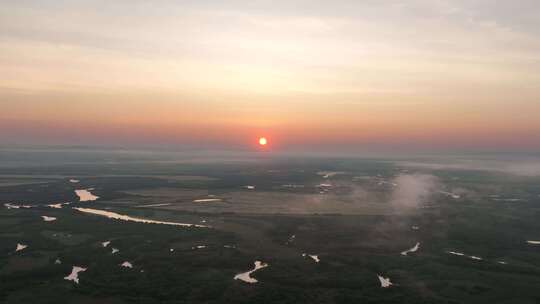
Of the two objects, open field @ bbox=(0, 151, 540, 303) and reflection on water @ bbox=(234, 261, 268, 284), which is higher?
open field @ bbox=(0, 151, 540, 303)

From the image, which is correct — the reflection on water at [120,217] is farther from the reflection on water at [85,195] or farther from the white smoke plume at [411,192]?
the white smoke plume at [411,192]

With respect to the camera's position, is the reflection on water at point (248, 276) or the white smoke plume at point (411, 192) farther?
the white smoke plume at point (411, 192)

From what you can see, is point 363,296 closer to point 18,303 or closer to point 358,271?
point 358,271

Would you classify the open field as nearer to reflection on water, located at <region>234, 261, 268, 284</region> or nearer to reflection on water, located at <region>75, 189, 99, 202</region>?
reflection on water, located at <region>234, 261, 268, 284</region>

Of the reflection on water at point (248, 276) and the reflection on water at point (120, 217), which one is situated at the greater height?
the reflection on water at point (248, 276)

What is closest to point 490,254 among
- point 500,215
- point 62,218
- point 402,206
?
point 500,215

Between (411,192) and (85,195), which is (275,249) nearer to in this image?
(85,195)

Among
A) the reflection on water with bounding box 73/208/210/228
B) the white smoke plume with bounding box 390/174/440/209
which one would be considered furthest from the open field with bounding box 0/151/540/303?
the reflection on water with bounding box 73/208/210/228

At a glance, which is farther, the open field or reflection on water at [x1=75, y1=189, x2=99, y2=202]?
reflection on water at [x1=75, y1=189, x2=99, y2=202]

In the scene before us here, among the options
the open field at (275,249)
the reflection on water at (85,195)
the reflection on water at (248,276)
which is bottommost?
the reflection on water at (85,195)

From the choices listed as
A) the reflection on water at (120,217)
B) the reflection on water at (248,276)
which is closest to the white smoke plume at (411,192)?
the reflection on water at (120,217)

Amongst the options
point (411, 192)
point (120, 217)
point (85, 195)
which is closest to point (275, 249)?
point (120, 217)
